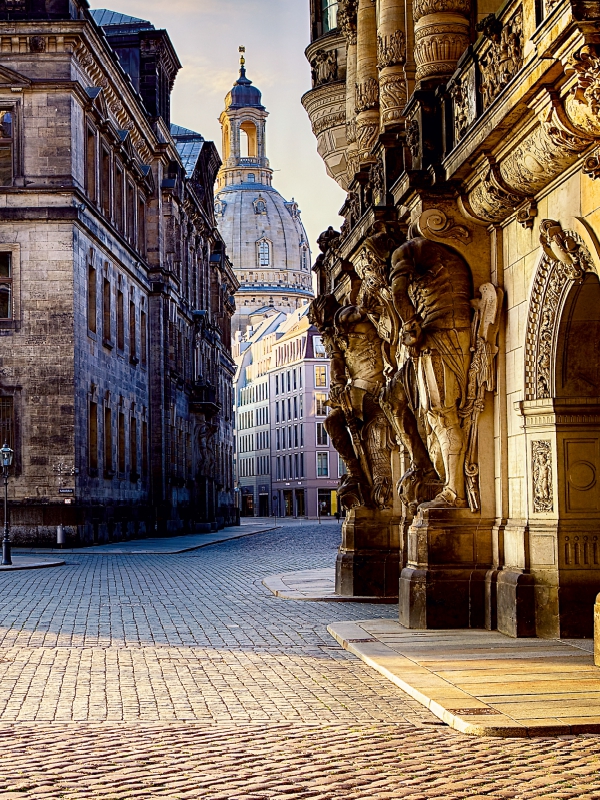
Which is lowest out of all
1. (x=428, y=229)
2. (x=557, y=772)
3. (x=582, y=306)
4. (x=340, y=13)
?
(x=557, y=772)

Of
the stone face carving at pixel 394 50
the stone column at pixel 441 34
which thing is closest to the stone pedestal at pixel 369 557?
the stone face carving at pixel 394 50

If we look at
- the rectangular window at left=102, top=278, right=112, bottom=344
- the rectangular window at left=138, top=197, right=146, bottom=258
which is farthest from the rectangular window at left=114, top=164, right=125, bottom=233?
the rectangular window at left=138, top=197, right=146, bottom=258

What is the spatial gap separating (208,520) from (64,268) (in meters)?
29.6

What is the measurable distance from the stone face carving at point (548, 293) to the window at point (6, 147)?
105 feet

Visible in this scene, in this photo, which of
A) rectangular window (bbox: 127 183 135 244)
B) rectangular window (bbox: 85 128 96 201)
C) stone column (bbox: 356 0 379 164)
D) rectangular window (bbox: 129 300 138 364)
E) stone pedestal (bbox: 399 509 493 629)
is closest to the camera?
stone pedestal (bbox: 399 509 493 629)

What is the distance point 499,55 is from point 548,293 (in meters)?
2.42

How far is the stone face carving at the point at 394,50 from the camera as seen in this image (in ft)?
62.8

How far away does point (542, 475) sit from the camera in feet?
44.7

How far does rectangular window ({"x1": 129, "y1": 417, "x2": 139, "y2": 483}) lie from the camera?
5262 centimetres

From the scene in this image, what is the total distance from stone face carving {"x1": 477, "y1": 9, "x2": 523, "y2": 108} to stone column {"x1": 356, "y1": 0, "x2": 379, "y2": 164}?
7.59 m

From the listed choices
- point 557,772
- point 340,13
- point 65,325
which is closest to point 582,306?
point 557,772

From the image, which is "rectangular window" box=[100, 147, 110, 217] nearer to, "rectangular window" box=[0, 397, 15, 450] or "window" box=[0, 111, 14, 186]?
"window" box=[0, 111, 14, 186]

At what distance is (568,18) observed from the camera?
33.4 feet

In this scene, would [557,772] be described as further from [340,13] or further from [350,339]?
[340,13]
